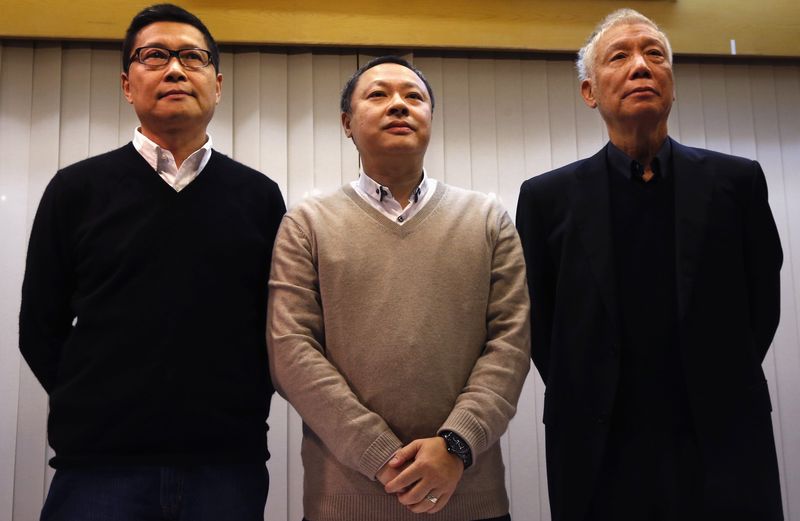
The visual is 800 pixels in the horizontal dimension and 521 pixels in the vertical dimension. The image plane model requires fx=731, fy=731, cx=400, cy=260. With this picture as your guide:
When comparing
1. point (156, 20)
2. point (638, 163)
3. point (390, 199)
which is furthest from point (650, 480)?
point (156, 20)

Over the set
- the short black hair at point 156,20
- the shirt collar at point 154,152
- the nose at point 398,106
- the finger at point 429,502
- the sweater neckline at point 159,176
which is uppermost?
the short black hair at point 156,20

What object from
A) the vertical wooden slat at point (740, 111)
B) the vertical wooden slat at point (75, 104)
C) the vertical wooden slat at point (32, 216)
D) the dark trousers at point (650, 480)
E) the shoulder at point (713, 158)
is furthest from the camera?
the vertical wooden slat at point (740, 111)

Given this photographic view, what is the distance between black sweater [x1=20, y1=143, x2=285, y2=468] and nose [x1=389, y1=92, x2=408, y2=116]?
→ 1.34 ft

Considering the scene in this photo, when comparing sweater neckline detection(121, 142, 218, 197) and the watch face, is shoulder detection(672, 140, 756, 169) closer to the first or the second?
the watch face

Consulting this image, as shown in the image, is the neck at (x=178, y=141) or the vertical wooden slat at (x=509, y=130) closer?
the neck at (x=178, y=141)

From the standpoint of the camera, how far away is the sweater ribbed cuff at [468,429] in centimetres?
153

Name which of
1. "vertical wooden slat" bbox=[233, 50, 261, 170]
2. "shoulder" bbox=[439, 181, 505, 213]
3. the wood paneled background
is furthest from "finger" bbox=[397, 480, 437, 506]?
"vertical wooden slat" bbox=[233, 50, 261, 170]

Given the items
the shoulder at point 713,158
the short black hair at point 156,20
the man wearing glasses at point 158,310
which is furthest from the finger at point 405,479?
the short black hair at point 156,20

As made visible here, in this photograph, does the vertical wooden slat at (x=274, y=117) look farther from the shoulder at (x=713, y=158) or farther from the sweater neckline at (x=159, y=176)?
the shoulder at (x=713, y=158)

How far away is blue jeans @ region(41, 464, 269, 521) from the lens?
4.97ft

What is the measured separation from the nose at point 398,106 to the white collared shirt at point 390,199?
181 millimetres

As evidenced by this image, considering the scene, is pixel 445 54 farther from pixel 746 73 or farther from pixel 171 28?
pixel 171 28

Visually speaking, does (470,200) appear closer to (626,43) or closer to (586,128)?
(626,43)

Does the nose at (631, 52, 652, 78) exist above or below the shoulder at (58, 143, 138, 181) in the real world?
above
